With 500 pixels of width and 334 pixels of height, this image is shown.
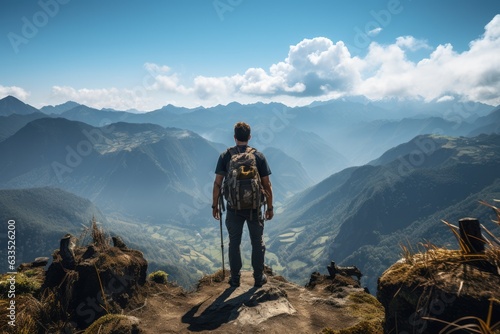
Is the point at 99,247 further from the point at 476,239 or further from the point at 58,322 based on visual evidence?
the point at 476,239

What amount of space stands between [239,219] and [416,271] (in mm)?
5094

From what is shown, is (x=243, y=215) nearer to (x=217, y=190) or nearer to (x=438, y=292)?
(x=217, y=190)

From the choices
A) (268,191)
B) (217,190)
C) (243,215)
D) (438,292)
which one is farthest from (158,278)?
(438,292)

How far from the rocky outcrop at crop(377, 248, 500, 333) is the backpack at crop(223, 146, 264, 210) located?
416 centimetres

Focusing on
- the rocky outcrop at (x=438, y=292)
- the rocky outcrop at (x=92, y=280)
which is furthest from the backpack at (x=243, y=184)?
the rocky outcrop at (x=438, y=292)

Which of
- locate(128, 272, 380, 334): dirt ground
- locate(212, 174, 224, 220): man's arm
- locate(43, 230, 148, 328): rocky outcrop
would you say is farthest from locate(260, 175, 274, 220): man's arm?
locate(43, 230, 148, 328): rocky outcrop

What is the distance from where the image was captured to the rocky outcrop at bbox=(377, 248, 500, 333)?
4121 mm

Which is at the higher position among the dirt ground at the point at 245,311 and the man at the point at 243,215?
the man at the point at 243,215

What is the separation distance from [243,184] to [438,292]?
5.38 metres

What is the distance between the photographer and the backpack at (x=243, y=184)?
8.64m

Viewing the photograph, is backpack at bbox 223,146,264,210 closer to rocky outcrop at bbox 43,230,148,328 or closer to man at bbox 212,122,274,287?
man at bbox 212,122,274,287

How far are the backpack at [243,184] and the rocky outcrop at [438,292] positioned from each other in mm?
4161

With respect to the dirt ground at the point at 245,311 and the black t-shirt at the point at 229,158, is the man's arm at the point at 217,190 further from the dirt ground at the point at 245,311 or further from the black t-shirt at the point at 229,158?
the dirt ground at the point at 245,311

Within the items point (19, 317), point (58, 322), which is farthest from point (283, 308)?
point (19, 317)
